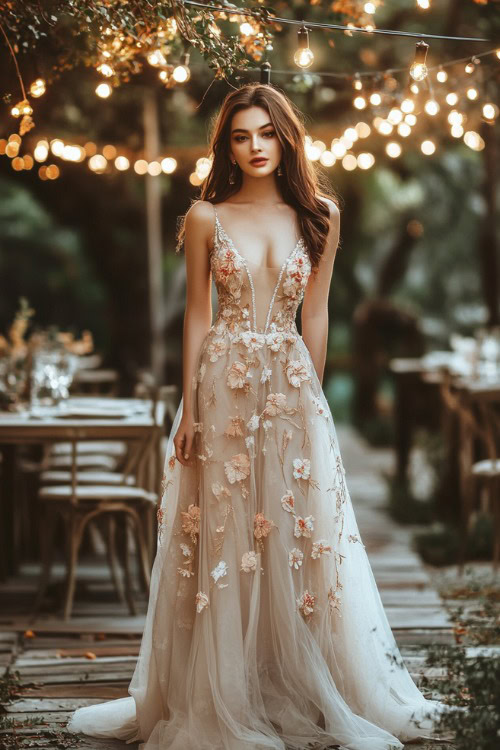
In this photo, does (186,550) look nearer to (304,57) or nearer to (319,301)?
(319,301)

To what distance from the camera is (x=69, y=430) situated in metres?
5.74

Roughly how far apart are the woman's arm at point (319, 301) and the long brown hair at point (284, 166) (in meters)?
0.04

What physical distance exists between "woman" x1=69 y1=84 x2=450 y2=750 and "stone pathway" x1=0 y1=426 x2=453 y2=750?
261 millimetres

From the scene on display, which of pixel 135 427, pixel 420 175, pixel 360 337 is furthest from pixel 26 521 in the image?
pixel 360 337

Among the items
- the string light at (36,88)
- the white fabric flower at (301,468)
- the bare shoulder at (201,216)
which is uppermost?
the string light at (36,88)

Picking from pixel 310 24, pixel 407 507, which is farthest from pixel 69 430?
pixel 407 507

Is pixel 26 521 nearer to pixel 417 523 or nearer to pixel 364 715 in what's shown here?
pixel 417 523

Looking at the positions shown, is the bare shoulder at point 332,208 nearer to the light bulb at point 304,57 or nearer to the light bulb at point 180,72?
the light bulb at point 304,57

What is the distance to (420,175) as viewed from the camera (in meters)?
15.6

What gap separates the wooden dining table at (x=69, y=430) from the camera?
574cm

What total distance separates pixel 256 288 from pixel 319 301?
271mm

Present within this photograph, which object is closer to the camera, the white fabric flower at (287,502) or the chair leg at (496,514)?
the white fabric flower at (287,502)

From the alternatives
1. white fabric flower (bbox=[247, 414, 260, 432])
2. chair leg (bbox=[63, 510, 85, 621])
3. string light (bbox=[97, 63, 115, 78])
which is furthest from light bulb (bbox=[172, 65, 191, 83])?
→ chair leg (bbox=[63, 510, 85, 621])

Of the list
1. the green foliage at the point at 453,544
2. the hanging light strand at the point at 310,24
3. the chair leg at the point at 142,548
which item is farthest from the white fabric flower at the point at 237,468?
the green foliage at the point at 453,544
